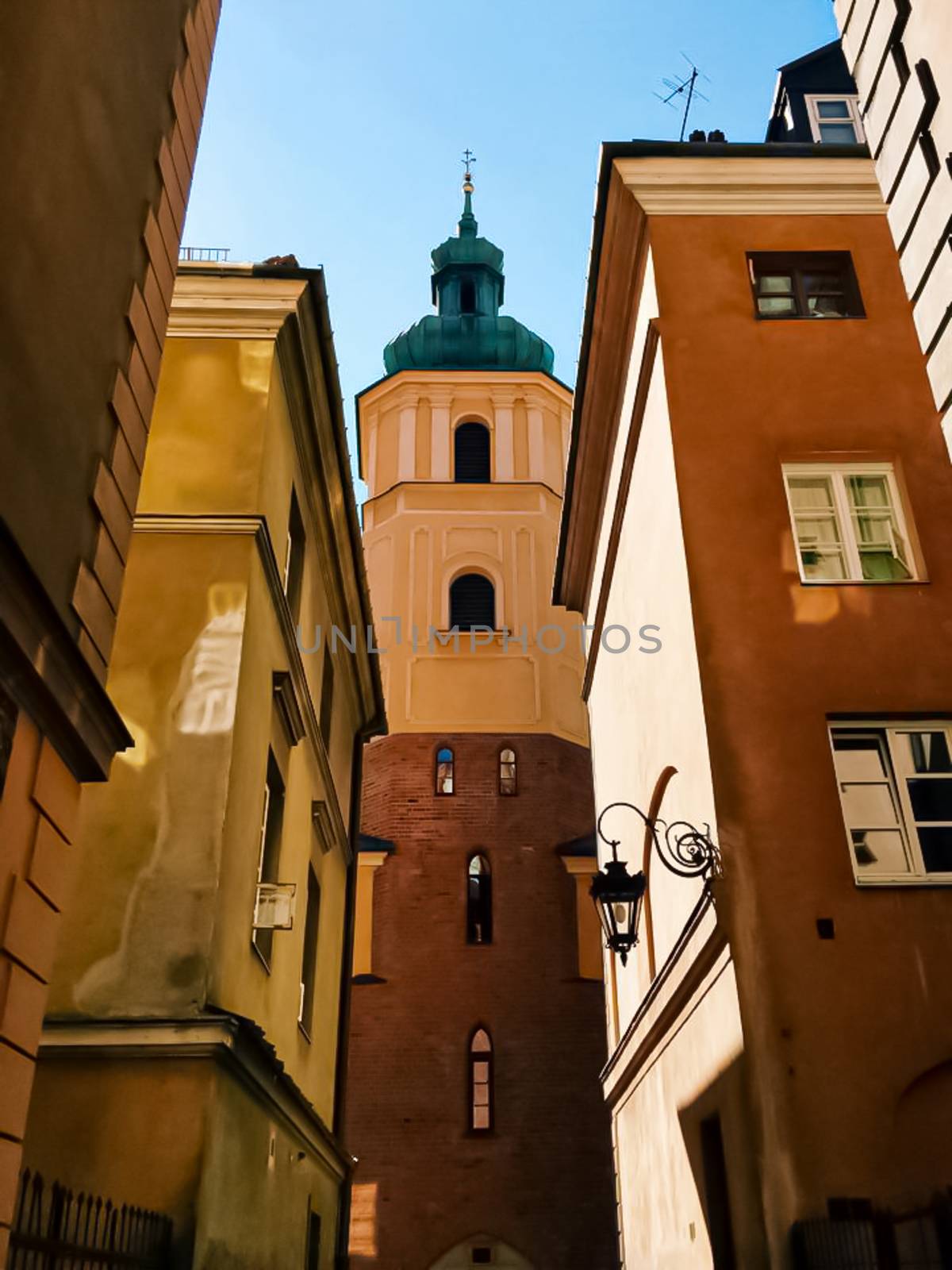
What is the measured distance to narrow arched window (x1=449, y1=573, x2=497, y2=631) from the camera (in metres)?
30.0

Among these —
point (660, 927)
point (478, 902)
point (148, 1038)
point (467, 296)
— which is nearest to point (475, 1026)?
point (478, 902)

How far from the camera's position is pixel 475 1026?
24688mm

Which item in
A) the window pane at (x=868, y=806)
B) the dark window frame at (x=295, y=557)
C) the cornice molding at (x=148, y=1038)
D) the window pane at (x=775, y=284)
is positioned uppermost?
the window pane at (x=775, y=284)

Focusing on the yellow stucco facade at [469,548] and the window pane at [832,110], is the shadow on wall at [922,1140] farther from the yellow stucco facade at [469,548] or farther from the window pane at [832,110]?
the yellow stucco facade at [469,548]

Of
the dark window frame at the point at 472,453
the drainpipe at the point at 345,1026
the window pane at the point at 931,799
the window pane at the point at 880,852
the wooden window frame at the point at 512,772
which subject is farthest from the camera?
the dark window frame at the point at 472,453

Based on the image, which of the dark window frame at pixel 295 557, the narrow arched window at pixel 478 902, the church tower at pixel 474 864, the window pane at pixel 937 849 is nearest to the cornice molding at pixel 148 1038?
the window pane at pixel 937 849

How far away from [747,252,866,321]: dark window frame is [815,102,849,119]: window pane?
14.8 feet

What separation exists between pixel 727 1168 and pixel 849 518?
5.59 metres

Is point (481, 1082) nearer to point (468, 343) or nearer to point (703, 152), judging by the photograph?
point (703, 152)

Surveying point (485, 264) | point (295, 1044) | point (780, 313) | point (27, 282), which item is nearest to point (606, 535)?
point (780, 313)

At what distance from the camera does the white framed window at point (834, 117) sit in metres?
16.4

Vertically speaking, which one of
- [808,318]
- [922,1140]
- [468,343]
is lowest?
[922,1140]

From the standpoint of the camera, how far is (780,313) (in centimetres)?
1286

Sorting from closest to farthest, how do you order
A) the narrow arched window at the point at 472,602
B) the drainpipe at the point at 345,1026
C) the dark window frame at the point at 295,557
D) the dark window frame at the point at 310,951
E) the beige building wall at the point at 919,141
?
the beige building wall at the point at 919,141 → the dark window frame at the point at 295,557 → the dark window frame at the point at 310,951 → the drainpipe at the point at 345,1026 → the narrow arched window at the point at 472,602
